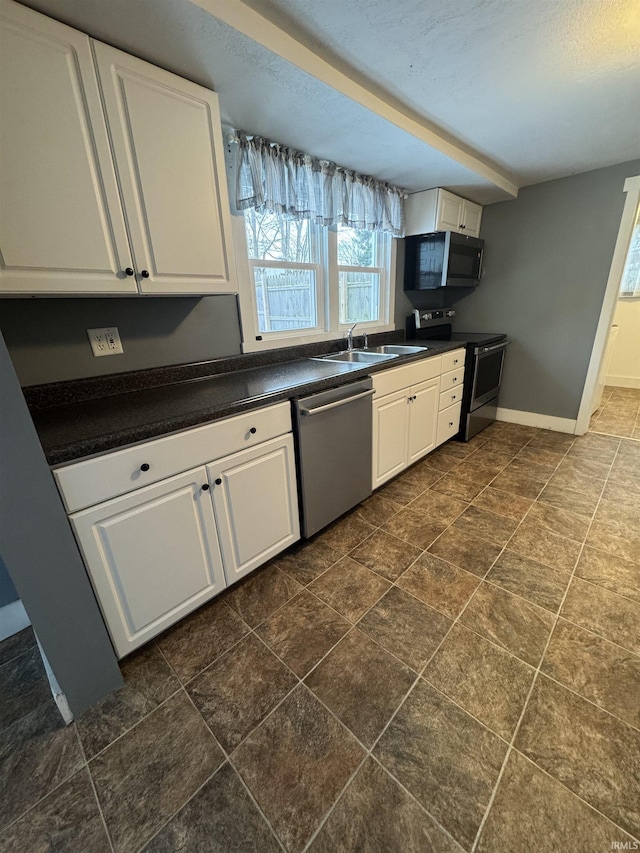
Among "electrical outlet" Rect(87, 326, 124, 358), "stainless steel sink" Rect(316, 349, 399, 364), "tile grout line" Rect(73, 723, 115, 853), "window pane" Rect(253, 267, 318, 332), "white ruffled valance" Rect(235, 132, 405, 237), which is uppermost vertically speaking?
"white ruffled valance" Rect(235, 132, 405, 237)

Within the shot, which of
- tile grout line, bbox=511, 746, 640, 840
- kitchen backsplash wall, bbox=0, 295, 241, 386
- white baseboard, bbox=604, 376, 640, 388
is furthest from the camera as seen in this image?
white baseboard, bbox=604, 376, 640, 388

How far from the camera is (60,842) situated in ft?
2.84

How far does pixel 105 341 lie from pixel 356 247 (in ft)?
6.55

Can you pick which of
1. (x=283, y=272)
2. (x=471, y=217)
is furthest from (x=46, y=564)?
(x=471, y=217)

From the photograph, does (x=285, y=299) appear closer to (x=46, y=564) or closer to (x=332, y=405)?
(x=332, y=405)

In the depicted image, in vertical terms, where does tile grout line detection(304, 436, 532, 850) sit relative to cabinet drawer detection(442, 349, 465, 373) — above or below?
below

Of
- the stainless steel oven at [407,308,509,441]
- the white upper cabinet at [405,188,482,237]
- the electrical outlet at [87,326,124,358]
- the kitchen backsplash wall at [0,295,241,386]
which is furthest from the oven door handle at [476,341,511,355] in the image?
the electrical outlet at [87,326,124,358]

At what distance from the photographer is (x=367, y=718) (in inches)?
43.4

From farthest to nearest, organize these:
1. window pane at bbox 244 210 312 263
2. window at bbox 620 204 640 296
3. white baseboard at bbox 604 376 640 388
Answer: white baseboard at bbox 604 376 640 388 → window at bbox 620 204 640 296 → window pane at bbox 244 210 312 263

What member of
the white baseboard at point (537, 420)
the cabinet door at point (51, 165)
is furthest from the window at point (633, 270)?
the cabinet door at point (51, 165)

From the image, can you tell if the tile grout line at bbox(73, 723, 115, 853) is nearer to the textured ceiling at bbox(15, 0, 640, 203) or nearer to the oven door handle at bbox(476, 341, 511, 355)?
the textured ceiling at bbox(15, 0, 640, 203)

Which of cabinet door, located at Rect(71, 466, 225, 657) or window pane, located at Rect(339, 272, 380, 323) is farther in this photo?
window pane, located at Rect(339, 272, 380, 323)

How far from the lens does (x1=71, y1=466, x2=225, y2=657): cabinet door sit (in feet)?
3.61

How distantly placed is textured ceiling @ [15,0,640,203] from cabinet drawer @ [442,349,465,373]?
126 cm
